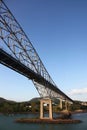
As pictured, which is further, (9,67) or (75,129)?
(75,129)

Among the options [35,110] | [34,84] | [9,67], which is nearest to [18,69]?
[9,67]

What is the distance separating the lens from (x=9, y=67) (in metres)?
36.8

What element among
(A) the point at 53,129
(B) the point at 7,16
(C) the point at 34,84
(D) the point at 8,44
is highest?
(B) the point at 7,16

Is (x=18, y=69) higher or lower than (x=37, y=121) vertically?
higher

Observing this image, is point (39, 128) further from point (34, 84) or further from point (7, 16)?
point (7, 16)

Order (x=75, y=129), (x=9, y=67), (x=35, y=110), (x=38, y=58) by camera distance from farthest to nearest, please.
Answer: (x=35, y=110), (x=38, y=58), (x=75, y=129), (x=9, y=67)

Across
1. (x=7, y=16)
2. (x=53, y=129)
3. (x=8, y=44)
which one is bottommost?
(x=53, y=129)

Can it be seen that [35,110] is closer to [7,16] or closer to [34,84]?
[34,84]

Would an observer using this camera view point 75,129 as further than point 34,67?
No

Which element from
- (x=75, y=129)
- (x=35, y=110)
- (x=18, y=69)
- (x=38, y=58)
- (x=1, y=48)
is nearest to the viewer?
(x=1, y=48)

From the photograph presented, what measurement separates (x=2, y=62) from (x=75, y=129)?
63.0 feet

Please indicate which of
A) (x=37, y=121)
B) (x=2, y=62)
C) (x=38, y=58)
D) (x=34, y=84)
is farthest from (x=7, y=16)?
(x=37, y=121)

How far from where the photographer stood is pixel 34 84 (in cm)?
5741

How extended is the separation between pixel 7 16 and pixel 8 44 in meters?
4.34
